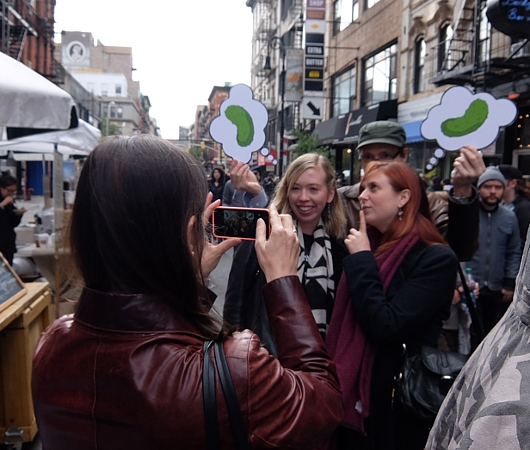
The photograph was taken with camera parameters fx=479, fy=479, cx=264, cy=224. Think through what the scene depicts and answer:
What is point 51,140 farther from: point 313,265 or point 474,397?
point 474,397

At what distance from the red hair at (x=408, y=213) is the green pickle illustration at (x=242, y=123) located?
95cm

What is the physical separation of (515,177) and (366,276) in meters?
3.93

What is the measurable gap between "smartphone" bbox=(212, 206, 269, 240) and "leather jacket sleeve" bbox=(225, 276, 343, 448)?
469mm

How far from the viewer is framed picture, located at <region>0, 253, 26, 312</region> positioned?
3.31 m

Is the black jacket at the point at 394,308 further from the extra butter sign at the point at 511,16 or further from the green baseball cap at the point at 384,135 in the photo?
the extra butter sign at the point at 511,16

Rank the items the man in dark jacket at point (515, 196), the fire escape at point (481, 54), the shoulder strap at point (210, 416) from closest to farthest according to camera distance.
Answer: the shoulder strap at point (210, 416)
the man in dark jacket at point (515, 196)
the fire escape at point (481, 54)

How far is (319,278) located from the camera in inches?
103

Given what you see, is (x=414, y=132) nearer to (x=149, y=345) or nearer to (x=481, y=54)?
(x=481, y=54)

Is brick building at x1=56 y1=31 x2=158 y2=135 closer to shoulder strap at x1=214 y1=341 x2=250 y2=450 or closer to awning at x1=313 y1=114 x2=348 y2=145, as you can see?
awning at x1=313 y1=114 x2=348 y2=145

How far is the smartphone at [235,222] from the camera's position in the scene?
1.87 m

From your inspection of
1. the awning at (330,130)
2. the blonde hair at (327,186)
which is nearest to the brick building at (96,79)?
the awning at (330,130)

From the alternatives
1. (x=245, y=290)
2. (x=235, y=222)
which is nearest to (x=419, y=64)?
(x=245, y=290)

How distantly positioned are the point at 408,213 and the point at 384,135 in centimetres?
106

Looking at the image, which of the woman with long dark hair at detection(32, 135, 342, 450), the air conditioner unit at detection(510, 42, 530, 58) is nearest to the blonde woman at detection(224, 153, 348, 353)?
the woman with long dark hair at detection(32, 135, 342, 450)
